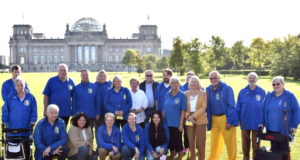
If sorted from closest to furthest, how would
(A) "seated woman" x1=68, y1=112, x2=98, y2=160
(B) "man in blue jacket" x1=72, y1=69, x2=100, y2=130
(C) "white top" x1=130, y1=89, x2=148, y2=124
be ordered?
(A) "seated woman" x1=68, y1=112, x2=98, y2=160 < (B) "man in blue jacket" x1=72, y1=69, x2=100, y2=130 < (C) "white top" x1=130, y1=89, x2=148, y2=124

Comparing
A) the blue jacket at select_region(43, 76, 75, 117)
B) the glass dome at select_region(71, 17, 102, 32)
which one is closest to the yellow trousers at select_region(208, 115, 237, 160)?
the blue jacket at select_region(43, 76, 75, 117)

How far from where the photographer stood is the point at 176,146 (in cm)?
870

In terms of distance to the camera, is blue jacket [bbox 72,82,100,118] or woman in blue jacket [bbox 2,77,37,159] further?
blue jacket [bbox 72,82,100,118]

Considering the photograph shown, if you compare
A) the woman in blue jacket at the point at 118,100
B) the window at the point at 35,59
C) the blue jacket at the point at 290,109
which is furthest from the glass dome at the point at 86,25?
the blue jacket at the point at 290,109

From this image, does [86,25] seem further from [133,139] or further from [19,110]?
[133,139]

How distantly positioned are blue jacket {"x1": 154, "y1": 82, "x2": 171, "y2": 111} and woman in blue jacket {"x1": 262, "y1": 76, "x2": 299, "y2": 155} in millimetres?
2680

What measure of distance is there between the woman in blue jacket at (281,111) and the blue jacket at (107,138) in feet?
10.8

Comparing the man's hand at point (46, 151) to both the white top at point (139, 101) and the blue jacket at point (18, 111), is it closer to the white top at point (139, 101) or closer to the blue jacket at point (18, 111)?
the blue jacket at point (18, 111)

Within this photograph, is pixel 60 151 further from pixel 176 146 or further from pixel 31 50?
pixel 31 50

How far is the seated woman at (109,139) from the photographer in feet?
27.1

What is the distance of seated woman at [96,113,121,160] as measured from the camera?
8.26m

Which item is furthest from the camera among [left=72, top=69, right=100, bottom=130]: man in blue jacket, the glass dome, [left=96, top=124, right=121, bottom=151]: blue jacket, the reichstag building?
the glass dome

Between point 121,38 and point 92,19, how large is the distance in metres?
15.3

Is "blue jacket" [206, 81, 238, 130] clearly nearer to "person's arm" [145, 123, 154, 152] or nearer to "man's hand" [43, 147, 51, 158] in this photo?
"person's arm" [145, 123, 154, 152]
